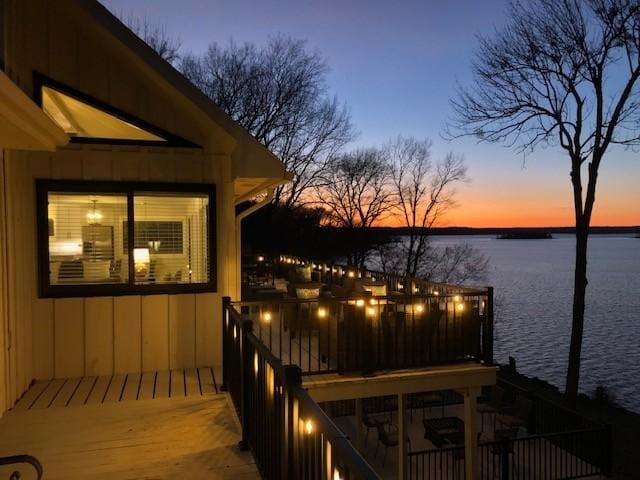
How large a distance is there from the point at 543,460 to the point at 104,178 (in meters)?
9.35

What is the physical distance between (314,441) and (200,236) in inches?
172

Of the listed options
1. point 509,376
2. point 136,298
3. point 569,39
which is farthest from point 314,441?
point 509,376

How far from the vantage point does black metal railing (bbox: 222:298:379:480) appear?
166 centimetres

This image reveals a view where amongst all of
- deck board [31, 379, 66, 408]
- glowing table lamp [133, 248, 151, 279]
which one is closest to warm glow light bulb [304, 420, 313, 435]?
deck board [31, 379, 66, 408]

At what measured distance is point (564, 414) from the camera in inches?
416

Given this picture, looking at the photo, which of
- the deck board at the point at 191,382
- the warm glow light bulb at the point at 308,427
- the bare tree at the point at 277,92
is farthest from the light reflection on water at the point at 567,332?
the warm glow light bulb at the point at 308,427

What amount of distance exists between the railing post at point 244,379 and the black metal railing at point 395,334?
6.79ft

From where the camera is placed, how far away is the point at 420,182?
28.9 meters

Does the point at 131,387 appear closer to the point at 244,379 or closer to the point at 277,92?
the point at 244,379

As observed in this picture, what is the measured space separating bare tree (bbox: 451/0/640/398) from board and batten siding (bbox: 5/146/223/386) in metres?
11.5

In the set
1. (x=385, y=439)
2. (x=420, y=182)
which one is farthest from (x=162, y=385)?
(x=420, y=182)

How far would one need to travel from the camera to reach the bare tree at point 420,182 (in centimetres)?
2862

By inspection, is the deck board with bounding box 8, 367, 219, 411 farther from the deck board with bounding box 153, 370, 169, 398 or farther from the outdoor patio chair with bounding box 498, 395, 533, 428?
the outdoor patio chair with bounding box 498, 395, 533, 428

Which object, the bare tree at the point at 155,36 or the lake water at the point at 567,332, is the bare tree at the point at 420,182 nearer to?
the lake water at the point at 567,332
